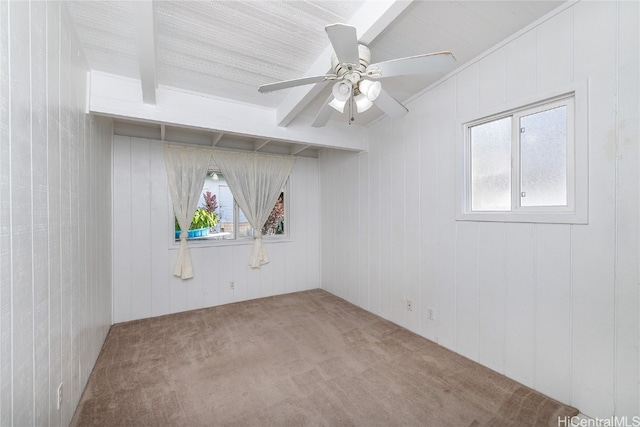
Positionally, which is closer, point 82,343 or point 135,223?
point 82,343

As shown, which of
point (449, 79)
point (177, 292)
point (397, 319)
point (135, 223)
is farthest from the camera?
point (177, 292)

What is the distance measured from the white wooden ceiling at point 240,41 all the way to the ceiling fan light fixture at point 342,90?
1.27 feet

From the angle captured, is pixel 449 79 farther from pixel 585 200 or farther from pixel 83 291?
pixel 83 291

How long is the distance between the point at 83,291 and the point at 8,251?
1.17 m

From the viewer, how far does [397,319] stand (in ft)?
10.0

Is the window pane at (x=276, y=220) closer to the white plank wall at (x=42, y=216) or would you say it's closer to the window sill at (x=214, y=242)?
the window sill at (x=214, y=242)

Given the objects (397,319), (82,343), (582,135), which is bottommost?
(397,319)

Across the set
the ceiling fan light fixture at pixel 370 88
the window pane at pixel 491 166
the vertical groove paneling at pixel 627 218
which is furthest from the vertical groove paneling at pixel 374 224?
the vertical groove paneling at pixel 627 218

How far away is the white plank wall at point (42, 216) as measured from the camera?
959 millimetres

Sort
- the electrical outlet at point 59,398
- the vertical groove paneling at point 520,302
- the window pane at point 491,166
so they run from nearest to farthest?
1. the electrical outlet at point 59,398
2. the vertical groove paneling at point 520,302
3. the window pane at point 491,166

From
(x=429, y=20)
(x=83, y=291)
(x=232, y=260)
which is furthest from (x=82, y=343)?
(x=429, y=20)

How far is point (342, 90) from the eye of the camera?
1.54 m

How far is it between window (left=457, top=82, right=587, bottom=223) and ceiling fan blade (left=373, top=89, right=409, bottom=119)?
0.83 m

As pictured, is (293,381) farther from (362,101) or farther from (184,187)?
(184,187)
